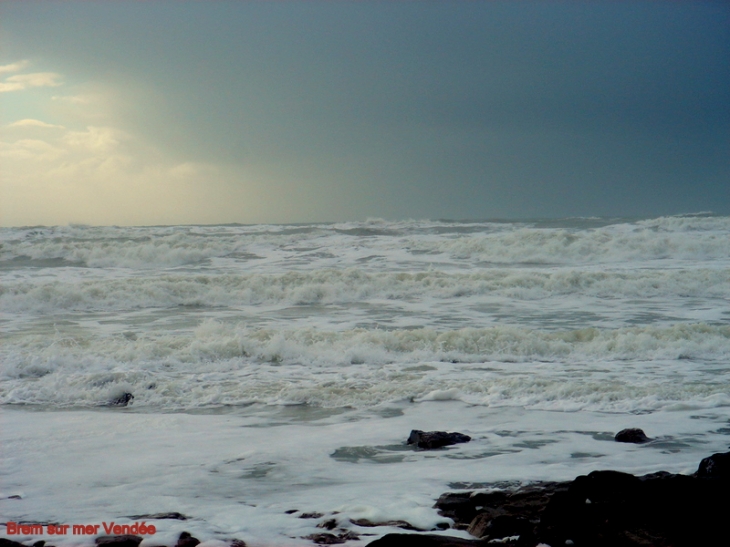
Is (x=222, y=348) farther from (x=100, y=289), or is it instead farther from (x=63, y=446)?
(x=100, y=289)

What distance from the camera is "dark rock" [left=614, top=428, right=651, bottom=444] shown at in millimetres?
6203

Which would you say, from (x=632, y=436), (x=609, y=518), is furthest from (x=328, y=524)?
(x=632, y=436)

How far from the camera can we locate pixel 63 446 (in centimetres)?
655

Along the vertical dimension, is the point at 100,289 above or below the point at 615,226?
below

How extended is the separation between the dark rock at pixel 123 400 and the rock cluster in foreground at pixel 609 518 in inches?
219

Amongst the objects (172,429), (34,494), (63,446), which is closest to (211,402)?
(172,429)

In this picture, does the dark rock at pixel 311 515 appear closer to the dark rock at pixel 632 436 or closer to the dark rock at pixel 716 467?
the dark rock at pixel 716 467

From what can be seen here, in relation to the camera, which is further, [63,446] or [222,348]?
[222,348]

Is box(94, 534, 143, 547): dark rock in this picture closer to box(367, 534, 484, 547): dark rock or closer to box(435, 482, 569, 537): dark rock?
box(367, 534, 484, 547): dark rock

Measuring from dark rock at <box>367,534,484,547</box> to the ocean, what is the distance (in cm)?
49

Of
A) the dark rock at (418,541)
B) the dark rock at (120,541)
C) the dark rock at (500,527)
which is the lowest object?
the dark rock at (120,541)

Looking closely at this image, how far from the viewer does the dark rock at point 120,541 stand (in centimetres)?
390

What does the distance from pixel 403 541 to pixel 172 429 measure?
445 cm

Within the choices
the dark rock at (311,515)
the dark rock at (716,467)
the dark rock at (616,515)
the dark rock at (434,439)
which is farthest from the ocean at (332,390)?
the dark rock at (716,467)
